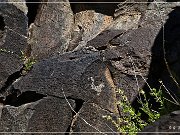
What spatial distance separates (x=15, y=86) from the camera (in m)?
6.05

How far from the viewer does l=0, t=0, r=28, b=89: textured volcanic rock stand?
6605 mm

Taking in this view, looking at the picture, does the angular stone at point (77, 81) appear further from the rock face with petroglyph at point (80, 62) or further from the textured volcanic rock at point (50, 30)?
the textured volcanic rock at point (50, 30)

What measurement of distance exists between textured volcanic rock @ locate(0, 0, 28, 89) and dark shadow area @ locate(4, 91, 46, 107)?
42 cm

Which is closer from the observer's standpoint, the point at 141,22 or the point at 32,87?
the point at 32,87

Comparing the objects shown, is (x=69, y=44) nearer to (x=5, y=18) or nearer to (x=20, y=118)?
(x=5, y=18)

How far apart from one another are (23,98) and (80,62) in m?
0.94

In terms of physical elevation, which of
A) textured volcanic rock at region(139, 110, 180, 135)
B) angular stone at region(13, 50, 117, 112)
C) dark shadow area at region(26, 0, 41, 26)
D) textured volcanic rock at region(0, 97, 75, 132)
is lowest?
textured volcanic rock at region(0, 97, 75, 132)

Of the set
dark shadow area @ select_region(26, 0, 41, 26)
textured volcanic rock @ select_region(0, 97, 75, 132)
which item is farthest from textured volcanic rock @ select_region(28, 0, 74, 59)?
textured volcanic rock @ select_region(0, 97, 75, 132)

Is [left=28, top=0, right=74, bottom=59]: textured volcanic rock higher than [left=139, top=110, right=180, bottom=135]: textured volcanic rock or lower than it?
lower

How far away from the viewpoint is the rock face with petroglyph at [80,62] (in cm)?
548

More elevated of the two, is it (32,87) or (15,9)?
(15,9)

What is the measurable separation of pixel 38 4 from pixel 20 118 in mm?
3101

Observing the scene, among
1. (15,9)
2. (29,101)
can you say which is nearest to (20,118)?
(29,101)

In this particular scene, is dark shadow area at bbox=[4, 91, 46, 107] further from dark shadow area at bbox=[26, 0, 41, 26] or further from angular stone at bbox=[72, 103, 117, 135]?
dark shadow area at bbox=[26, 0, 41, 26]
